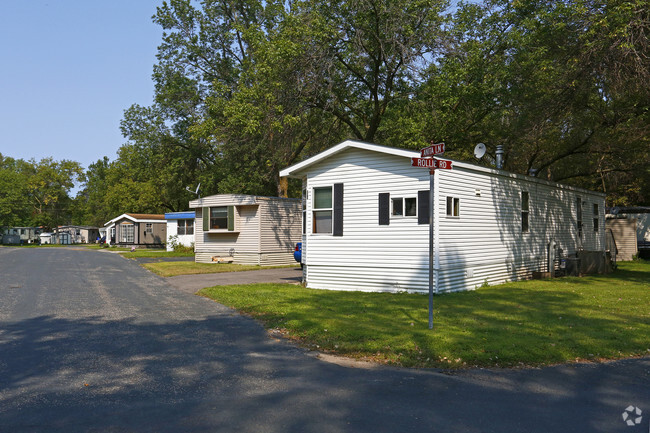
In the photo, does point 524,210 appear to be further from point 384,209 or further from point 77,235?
point 77,235

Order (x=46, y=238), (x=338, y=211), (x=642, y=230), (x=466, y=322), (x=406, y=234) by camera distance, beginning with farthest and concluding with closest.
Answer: (x=46, y=238), (x=642, y=230), (x=338, y=211), (x=406, y=234), (x=466, y=322)

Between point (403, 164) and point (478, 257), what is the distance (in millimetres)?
3817

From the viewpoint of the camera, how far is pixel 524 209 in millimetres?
16812

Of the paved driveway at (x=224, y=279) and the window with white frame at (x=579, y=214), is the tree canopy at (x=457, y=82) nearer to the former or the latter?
the window with white frame at (x=579, y=214)

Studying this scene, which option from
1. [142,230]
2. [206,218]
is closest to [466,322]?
[206,218]

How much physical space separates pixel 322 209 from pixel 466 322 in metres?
6.81

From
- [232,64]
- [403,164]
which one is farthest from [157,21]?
[403,164]

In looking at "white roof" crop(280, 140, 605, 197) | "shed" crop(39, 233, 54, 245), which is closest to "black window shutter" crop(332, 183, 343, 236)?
"white roof" crop(280, 140, 605, 197)

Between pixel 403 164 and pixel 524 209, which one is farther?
pixel 524 209

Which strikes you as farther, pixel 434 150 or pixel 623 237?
pixel 623 237

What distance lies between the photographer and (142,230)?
4528 centimetres

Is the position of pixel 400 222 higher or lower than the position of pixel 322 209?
lower

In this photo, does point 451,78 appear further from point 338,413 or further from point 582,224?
point 338,413

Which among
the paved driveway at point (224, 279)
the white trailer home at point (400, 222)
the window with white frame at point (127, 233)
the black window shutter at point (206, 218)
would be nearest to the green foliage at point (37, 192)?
the window with white frame at point (127, 233)
